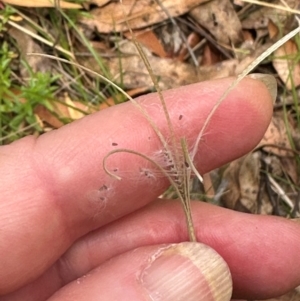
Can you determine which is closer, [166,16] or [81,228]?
[81,228]

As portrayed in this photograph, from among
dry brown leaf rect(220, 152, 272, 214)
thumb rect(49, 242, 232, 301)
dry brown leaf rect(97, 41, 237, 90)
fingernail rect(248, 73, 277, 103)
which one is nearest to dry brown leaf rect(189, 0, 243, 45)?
dry brown leaf rect(97, 41, 237, 90)

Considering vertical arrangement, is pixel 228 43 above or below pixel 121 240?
above

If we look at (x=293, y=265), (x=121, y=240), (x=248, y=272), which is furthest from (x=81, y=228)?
(x=293, y=265)

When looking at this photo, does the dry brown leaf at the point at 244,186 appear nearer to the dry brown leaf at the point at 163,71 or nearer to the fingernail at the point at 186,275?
the dry brown leaf at the point at 163,71

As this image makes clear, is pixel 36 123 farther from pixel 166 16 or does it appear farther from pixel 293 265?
pixel 293 265

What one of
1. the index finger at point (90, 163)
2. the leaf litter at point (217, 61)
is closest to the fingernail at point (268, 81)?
the index finger at point (90, 163)

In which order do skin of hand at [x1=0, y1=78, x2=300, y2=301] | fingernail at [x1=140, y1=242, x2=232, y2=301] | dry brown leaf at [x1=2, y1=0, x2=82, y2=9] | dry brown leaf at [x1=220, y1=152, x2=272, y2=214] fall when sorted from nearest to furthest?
fingernail at [x1=140, y1=242, x2=232, y2=301]
skin of hand at [x1=0, y1=78, x2=300, y2=301]
dry brown leaf at [x1=220, y1=152, x2=272, y2=214]
dry brown leaf at [x1=2, y1=0, x2=82, y2=9]

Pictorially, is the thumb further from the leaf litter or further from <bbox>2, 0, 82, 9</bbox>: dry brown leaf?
<bbox>2, 0, 82, 9</bbox>: dry brown leaf

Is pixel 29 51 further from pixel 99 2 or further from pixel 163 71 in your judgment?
pixel 163 71
